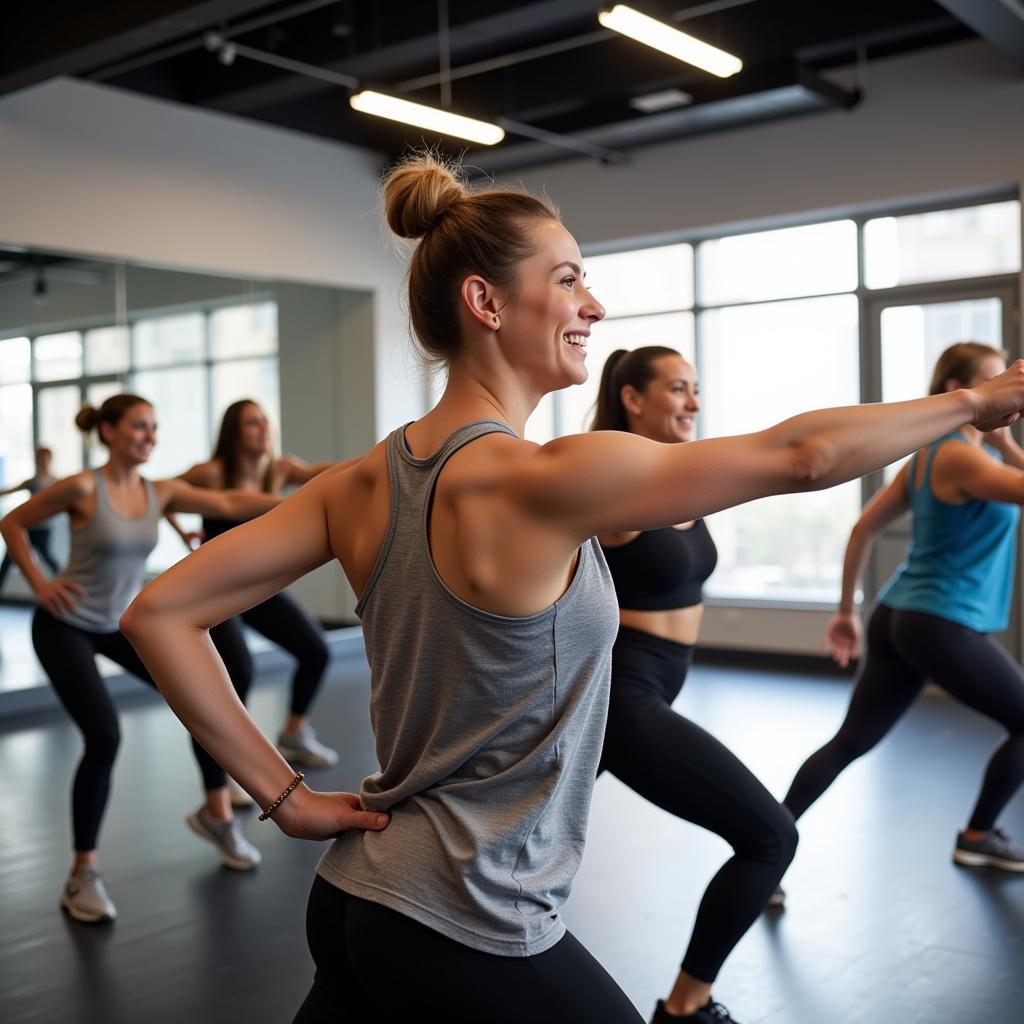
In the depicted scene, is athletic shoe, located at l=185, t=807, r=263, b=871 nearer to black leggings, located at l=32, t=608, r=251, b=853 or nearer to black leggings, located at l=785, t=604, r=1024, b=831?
black leggings, located at l=32, t=608, r=251, b=853

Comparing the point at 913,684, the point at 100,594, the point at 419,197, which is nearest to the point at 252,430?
the point at 100,594

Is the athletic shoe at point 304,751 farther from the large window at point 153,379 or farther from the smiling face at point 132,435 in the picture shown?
the large window at point 153,379

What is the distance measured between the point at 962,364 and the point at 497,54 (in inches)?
183

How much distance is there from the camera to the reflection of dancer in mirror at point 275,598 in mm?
4789

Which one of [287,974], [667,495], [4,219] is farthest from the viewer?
[4,219]

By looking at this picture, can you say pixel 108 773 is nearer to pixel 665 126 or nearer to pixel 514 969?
pixel 514 969

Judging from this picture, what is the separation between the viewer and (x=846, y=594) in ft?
11.1

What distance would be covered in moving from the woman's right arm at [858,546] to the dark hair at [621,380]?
90cm

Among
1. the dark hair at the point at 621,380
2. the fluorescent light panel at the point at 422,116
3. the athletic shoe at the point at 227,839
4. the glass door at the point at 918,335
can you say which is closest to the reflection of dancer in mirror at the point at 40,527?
the fluorescent light panel at the point at 422,116

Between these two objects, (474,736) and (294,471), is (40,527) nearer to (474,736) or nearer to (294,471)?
(294,471)

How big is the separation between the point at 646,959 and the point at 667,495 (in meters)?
2.17

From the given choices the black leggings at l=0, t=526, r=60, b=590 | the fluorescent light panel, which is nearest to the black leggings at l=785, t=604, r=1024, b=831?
the fluorescent light panel

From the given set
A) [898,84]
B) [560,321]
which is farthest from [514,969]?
[898,84]

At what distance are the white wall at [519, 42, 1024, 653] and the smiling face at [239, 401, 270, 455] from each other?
3769 mm
